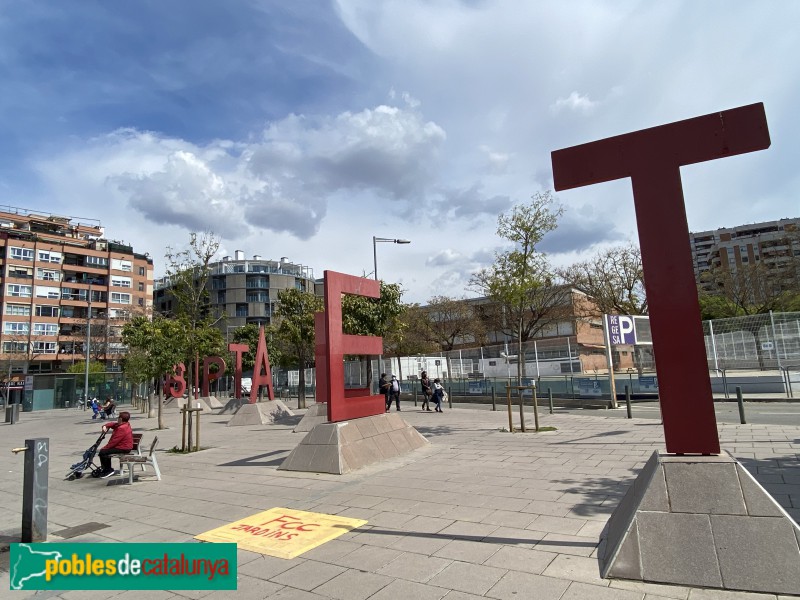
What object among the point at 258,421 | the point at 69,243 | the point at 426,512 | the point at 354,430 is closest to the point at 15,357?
the point at 69,243

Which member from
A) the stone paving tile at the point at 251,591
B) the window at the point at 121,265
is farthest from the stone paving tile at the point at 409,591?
the window at the point at 121,265

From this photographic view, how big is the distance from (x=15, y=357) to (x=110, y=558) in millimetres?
65804

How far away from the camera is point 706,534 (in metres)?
3.86

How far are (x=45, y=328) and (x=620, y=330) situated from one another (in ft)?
225

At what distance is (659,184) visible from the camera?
4801 mm

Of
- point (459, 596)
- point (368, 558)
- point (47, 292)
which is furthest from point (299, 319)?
point (47, 292)

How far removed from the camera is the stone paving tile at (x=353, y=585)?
3.94 m

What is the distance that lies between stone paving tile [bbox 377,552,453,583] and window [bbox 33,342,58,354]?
235 feet

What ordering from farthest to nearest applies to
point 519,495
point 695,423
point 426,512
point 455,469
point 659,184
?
point 455,469, point 519,495, point 426,512, point 659,184, point 695,423

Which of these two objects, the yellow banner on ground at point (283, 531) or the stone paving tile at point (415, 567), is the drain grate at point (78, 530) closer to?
the yellow banner on ground at point (283, 531)

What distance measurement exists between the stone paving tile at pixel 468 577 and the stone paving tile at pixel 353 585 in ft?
1.49

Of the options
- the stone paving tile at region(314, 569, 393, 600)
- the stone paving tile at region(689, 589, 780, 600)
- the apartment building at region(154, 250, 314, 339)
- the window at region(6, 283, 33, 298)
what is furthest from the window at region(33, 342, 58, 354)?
the stone paving tile at region(689, 589, 780, 600)

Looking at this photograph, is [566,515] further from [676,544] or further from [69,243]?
[69,243]

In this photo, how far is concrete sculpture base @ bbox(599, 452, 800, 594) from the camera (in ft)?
11.9
